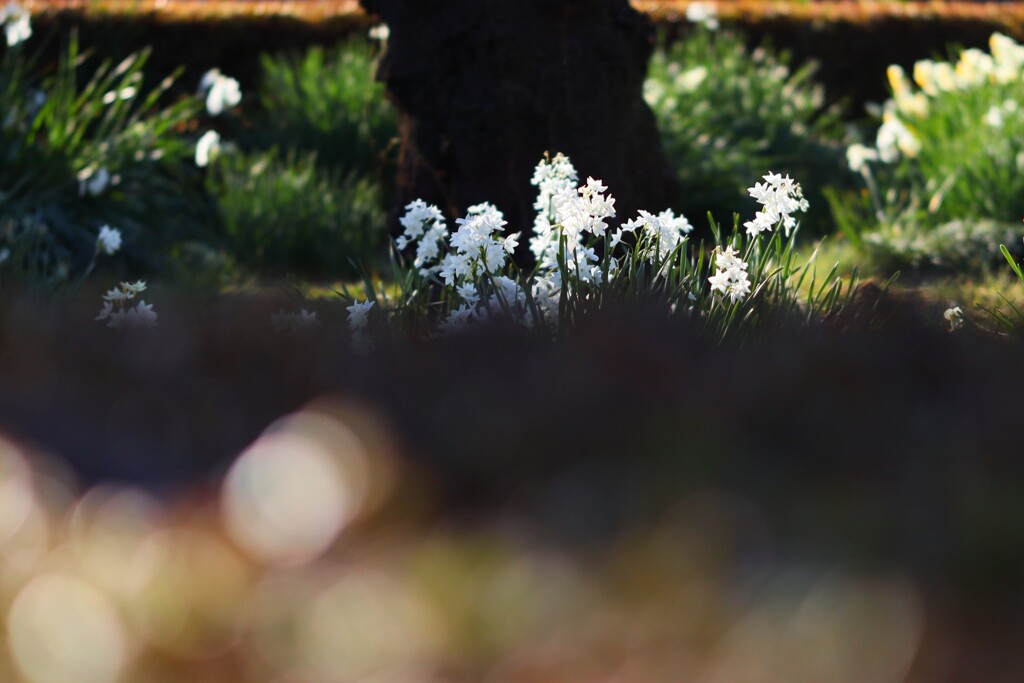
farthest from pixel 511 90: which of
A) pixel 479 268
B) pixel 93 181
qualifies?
pixel 93 181

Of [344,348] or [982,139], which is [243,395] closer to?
[344,348]

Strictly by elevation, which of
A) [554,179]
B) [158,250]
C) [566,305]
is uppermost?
[554,179]

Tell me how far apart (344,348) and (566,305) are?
3.86 feet

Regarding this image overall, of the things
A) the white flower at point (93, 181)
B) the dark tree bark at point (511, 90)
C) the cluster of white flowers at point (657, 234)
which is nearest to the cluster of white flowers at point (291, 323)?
the cluster of white flowers at point (657, 234)

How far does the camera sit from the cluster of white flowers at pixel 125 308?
2492 millimetres

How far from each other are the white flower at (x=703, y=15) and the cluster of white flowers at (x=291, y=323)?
7.20 metres

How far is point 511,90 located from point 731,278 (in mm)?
1843

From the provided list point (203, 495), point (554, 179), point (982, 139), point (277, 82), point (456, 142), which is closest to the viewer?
point (203, 495)

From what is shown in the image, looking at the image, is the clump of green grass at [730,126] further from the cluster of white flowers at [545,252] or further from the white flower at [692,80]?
the cluster of white flowers at [545,252]

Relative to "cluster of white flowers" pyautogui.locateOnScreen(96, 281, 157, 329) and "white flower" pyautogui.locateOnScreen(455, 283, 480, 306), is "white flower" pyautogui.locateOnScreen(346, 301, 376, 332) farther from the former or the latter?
"cluster of white flowers" pyautogui.locateOnScreen(96, 281, 157, 329)

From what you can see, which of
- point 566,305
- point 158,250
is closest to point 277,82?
point 158,250

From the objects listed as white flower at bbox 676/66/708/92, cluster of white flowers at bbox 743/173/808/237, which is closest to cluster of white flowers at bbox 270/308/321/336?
cluster of white flowers at bbox 743/173/808/237

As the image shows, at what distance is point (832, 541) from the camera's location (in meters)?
1.02

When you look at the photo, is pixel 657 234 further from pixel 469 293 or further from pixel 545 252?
pixel 469 293
